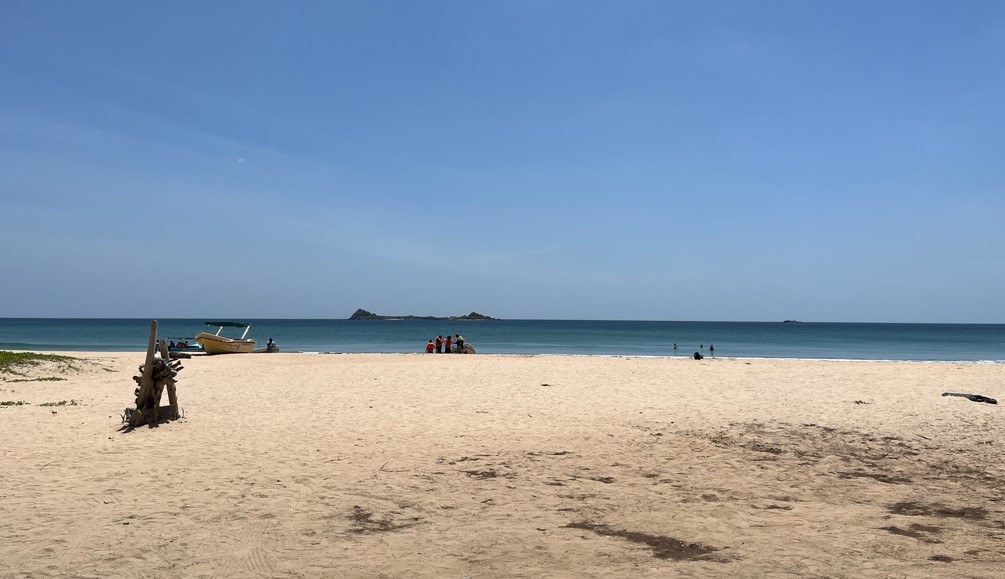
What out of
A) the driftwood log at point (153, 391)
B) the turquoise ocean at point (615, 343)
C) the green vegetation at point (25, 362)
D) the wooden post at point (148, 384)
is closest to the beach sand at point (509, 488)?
the driftwood log at point (153, 391)

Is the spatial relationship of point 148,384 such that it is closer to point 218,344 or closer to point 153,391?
point 153,391

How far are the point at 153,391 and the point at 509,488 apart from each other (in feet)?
25.8

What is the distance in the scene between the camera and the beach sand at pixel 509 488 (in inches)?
235

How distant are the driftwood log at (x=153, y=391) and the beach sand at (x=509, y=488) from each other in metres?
0.29

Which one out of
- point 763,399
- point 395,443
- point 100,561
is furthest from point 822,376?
point 100,561

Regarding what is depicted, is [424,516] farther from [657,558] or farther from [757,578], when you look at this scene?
[757,578]

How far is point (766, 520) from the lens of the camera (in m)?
7.10

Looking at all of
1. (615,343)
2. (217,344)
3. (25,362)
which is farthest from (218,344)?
(615,343)

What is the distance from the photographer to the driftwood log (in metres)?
12.3

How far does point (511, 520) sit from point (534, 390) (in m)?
11.0

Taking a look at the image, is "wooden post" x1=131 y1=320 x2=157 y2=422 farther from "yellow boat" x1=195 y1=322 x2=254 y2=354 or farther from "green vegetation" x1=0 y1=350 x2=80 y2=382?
"yellow boat" x1=195 y1=322 x2=254 y2=354

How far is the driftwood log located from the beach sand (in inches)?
11.5

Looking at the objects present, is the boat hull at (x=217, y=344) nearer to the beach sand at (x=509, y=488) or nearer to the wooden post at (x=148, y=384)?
the beach sand at (x=509, y=488)

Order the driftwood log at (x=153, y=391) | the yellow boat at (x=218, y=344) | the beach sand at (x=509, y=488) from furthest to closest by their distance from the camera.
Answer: the yellow boat at (x=218, y=344), the driftwood log at (x=153, y=391), the beach sand at (x=509, y=488)
